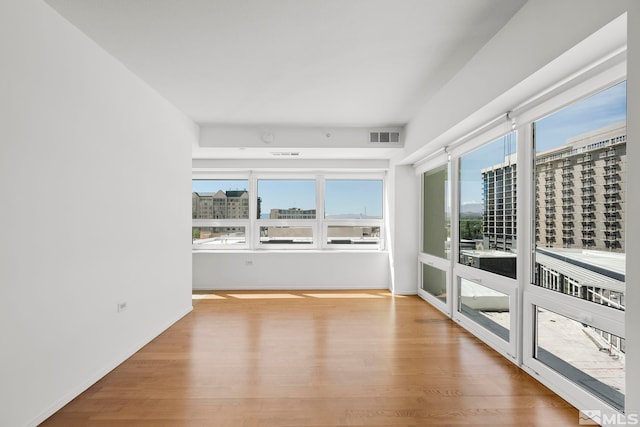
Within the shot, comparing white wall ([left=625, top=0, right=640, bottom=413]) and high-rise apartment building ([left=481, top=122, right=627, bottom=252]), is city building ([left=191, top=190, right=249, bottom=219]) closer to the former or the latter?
high-rise apartment building ([left=481, top=122, right=627, bottom=252])

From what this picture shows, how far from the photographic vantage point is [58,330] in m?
2.33

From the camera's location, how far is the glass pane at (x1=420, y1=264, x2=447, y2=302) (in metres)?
4.83

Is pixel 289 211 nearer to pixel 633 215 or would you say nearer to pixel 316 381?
pixel 316 381

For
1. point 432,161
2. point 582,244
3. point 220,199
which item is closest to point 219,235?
point 220,199

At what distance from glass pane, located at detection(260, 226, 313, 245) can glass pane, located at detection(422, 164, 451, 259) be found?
223cm

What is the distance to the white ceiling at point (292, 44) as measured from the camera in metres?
2.29

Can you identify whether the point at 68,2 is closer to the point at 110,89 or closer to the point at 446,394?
the point at 110,89

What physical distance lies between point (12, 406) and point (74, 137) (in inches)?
68.0

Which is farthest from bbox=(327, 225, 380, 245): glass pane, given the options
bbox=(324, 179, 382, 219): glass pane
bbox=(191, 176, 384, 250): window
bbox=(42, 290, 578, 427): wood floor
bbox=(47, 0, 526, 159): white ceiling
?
bbox=(47, 0, 526, 159): white ceiling

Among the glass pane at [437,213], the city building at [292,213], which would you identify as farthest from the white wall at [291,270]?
the glass pane at [437,213]

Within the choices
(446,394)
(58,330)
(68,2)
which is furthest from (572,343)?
(68,2)

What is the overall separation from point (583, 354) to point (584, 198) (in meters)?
1.05

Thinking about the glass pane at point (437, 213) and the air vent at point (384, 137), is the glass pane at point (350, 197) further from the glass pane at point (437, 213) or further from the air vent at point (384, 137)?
the air vent at point (384, 137)

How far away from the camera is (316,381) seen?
2.75 m
